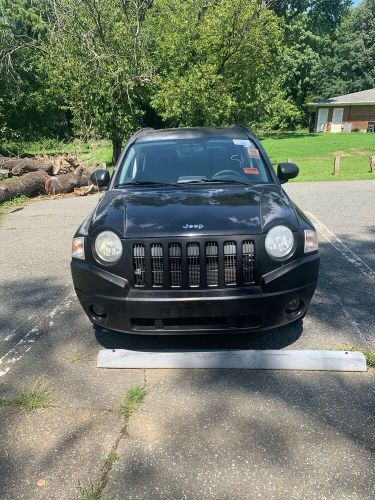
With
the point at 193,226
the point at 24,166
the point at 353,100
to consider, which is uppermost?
the point at 193,226

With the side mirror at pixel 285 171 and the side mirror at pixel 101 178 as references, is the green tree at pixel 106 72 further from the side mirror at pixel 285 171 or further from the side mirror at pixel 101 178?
the side mirror at pixel 285 171

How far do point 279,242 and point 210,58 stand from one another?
18.5m

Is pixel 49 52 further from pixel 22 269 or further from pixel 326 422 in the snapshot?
pixel 326 422

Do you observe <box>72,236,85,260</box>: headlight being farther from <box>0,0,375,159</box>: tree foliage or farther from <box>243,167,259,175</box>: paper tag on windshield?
<box>0,0,375,159</box>: tree foliage

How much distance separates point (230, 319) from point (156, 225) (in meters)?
0.87

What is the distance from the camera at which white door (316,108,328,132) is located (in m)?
55.2

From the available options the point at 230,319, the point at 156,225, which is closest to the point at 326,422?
the point at 230,319

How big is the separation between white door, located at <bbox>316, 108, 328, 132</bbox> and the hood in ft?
184

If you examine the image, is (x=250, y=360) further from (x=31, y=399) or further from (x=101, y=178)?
(x=101, y=178)

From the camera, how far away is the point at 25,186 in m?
13.8

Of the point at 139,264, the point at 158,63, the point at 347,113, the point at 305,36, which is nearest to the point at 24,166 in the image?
the point at 158,63

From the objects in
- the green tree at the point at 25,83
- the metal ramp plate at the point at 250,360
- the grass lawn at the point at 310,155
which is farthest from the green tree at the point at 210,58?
the metal ramp plate at the point at 250,360

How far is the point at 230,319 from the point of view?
3250 millimetres

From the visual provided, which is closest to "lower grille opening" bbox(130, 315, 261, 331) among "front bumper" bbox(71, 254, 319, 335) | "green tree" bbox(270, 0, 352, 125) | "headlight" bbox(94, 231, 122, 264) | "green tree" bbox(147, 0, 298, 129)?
"front bumper" bbox(71, 254, 319, 335)
